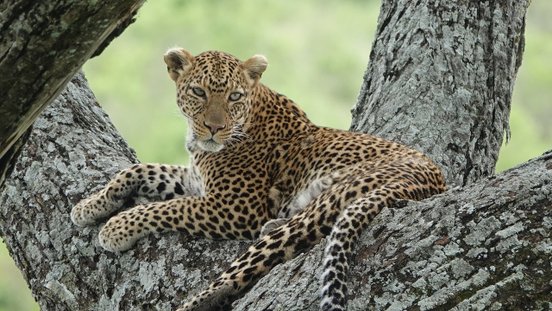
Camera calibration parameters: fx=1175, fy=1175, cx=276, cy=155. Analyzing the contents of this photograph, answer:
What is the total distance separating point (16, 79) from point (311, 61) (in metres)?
29.9

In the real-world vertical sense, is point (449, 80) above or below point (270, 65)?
below

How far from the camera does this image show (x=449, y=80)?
713 centimetres

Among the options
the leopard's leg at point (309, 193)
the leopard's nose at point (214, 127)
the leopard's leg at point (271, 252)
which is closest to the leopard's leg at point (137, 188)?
the leopard's nose at point (214, 127)

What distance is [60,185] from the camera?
6.46 meters

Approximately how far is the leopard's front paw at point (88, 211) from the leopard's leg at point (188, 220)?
0.33ft

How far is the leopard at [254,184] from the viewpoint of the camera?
5.29 meters

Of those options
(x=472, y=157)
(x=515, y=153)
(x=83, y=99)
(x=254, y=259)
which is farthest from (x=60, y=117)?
(x=515, y=153)

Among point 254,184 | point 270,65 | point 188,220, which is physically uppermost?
point 270,65

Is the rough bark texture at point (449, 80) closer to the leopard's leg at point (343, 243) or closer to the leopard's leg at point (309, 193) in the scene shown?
the leopard's leg at point (309, 193)

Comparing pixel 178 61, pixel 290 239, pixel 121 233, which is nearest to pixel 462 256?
pixel 290 239

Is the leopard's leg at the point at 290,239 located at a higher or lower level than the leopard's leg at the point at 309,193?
lower

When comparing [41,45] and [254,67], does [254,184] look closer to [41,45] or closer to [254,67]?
[254,67]

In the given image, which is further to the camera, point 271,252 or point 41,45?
point 271,252

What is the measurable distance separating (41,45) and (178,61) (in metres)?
4.26
